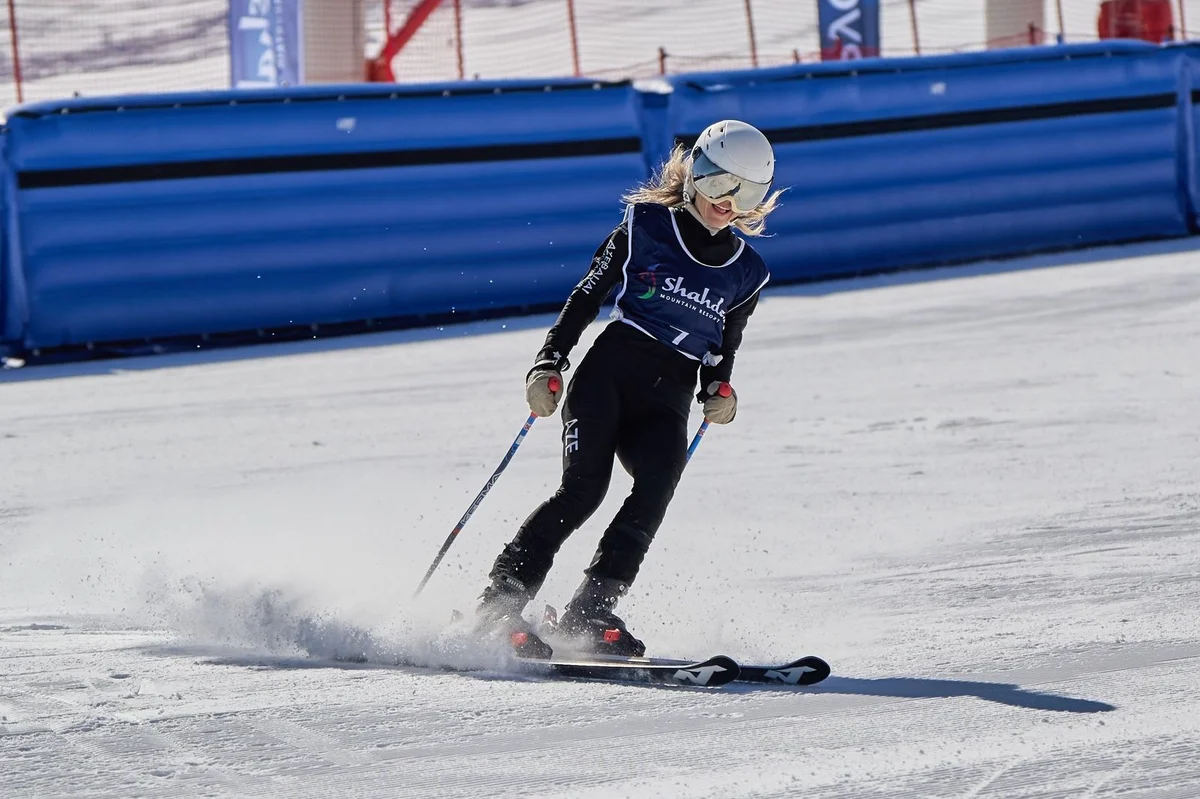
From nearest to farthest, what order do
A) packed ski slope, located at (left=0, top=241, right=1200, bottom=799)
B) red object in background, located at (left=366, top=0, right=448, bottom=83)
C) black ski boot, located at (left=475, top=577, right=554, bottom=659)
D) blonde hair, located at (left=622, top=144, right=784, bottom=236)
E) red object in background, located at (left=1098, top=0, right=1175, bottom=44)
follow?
packed ski slope, located at (left=0, top=241, right=1200, bottom=799) → black ski boot, located at (left=475, top=577, right=554, bottom=659) → blonde hair, located at (left=622, top=144, right=784, bottom=236) → red object in background, located at (left=366, top=0, right=448, bottom=83) → red object in background, located at (left=1098, top=0, right=1175, bottom=44)

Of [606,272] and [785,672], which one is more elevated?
[606,272]

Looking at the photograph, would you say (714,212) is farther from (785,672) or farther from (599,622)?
(785,672)

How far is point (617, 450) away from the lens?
5.04 m

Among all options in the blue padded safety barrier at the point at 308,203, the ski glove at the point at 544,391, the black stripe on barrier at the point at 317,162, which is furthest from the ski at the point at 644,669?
the black stripe on barrier at the point at 317,162

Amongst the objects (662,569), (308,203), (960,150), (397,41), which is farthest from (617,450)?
(397,41)

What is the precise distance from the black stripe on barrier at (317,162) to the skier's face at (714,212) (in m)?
6.95

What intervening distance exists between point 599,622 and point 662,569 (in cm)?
132

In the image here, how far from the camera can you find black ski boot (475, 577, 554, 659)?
4.65 metres

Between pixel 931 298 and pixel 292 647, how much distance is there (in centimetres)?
819

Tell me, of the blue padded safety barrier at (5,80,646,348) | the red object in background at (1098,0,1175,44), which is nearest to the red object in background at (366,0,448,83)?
the blue padded safety barrier at (5,80,646,348)

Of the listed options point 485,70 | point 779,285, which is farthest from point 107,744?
point 485,70

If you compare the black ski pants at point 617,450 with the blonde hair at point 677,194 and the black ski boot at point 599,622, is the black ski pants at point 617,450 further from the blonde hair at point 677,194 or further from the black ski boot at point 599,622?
the blonde hair at point 677,194

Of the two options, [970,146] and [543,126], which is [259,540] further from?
[970,146]

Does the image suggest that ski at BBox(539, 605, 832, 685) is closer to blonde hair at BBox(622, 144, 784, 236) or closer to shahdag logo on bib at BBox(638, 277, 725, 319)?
shahdag logo on bib at BBox(638, 277, 725, 319)
